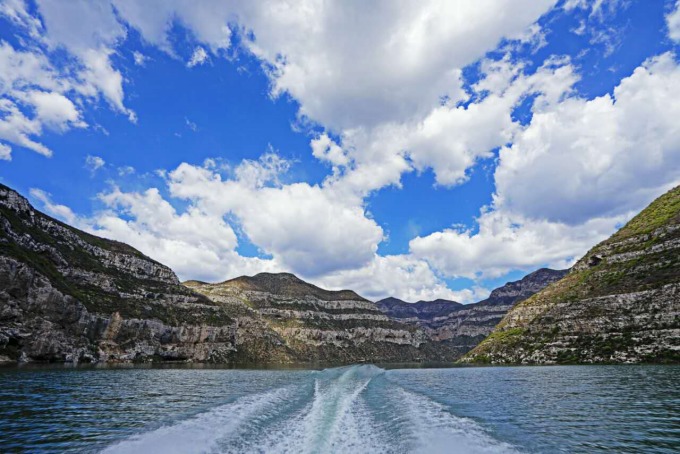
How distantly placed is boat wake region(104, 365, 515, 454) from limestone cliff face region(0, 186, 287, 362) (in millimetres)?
103627

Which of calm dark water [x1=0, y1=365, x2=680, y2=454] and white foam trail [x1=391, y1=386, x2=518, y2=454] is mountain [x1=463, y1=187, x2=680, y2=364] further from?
white foam trail [x1=391, y1=386, x2=518, y2=454]

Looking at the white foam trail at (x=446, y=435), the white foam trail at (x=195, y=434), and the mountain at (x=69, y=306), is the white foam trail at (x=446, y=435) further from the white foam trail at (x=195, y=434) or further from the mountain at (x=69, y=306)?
the mountain at (x=69, y=306)

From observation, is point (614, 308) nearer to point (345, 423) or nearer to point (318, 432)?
point (345, 423)

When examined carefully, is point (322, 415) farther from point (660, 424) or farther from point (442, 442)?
point (660, 424)

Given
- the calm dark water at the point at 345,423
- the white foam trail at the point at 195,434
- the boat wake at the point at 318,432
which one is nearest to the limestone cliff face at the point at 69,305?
the calm dark water at the point at 345,423

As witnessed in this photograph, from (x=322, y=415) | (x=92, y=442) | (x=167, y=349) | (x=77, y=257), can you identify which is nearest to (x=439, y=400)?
(x=322, y=415)

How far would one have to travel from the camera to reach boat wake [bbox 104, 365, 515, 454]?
18.3 metres

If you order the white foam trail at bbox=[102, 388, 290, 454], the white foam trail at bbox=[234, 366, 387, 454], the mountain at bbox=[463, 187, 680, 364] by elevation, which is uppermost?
the mountain at bbox=[463, 187, 680, 364]

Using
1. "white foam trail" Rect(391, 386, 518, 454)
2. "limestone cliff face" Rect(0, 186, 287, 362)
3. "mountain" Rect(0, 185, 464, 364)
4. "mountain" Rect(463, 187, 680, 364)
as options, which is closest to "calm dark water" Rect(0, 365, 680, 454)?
"white foam trail" Rect(391, 386, 518, 454)

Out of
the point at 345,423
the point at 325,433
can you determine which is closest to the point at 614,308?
the point at 345,423

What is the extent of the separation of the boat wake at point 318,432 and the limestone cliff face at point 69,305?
103627 mm

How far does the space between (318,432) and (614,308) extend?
4782 inches

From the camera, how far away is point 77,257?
549 feet

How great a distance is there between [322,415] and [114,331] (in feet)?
506
